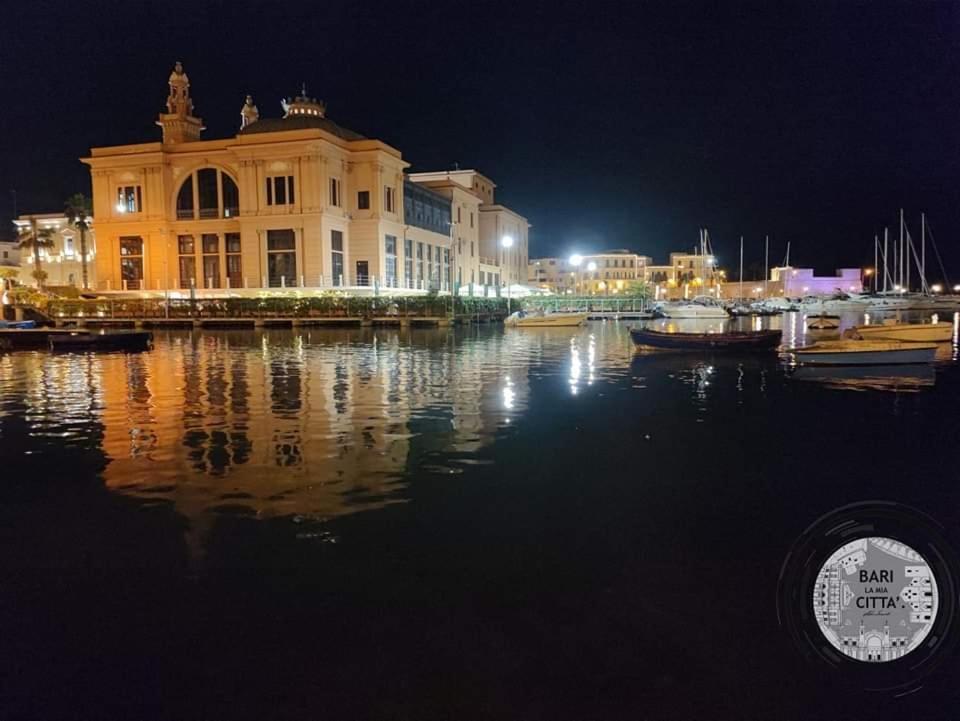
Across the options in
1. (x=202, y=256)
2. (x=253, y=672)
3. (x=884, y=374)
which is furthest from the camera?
(x=202, y=256)

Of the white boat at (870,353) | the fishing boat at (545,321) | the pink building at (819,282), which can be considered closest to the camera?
the white boat at (870,353)

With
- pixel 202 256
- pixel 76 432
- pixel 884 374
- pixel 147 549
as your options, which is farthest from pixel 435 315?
pixel 147 549

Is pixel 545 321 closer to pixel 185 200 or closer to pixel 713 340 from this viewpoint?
pixel 713 340

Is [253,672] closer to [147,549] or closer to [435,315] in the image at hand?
[147,549]

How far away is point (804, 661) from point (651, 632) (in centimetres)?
108

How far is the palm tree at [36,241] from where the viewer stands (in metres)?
77.8

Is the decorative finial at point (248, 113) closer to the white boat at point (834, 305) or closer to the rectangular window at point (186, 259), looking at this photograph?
the rectangular window at point (186, 259)

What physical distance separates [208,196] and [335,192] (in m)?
12.9

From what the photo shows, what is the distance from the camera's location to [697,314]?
7269 centimetres

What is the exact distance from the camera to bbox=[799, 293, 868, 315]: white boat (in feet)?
323

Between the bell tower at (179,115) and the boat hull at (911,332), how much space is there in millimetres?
67159

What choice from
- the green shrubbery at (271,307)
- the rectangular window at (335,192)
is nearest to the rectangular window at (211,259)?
the green shrubbery at (271,307)

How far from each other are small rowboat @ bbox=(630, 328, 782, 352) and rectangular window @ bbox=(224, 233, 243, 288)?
152ft

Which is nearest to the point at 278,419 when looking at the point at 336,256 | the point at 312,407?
the point at 312,407
